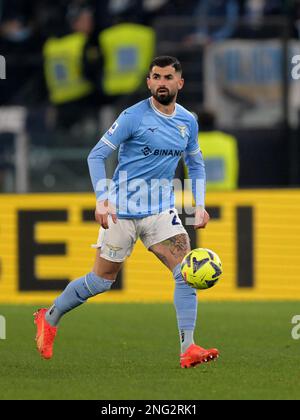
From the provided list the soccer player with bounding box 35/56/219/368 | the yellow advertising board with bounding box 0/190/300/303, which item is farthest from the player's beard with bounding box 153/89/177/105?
the yellow advertising board with bounding box 0/190/300/303

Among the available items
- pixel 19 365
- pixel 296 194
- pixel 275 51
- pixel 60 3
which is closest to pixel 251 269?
pixel 296 194

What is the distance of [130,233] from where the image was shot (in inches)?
372

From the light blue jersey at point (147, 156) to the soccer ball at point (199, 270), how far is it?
0.43 m

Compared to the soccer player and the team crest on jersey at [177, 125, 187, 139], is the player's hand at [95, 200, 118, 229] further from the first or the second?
the team crest on jersey at [177, 125, 187, 139]

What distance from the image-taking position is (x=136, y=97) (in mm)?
17156

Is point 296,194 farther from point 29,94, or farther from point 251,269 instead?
point 29,94

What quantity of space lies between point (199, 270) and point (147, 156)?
876 mm

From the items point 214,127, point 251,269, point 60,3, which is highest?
point 60,3

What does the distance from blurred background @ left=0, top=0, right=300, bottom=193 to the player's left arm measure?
550 centimetres

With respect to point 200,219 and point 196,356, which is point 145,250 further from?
point 196,356

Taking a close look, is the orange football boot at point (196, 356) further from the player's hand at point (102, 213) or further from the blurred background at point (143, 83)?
the blurred background at point (143, 83)

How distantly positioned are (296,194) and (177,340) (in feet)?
13.6

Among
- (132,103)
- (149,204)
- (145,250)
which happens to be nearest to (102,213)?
(149,204)

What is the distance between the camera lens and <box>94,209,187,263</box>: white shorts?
937 cm
